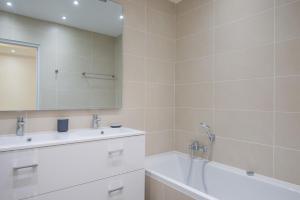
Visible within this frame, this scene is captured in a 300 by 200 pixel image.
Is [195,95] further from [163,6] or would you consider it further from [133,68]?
[163,6]

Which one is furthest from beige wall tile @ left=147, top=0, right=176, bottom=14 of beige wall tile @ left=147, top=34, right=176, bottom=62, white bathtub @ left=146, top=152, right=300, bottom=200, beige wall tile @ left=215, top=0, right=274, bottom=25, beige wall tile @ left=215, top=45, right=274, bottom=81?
white bathtub @ left=146, top=152, right=300, bottom=200

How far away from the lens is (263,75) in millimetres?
1645

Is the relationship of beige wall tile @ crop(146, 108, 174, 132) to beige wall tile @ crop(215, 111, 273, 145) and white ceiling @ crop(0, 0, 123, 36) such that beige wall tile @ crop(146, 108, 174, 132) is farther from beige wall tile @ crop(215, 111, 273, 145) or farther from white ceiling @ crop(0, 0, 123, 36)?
white ceiling @ crop(0, 0, 123, 36)

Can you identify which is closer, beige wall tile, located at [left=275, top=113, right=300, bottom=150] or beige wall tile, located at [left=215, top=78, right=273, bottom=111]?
beige wall tile, located at [left=275, top=113, right=300, bottom=150]

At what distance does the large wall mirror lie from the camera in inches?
58.2

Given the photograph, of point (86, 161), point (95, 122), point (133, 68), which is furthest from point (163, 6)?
point (86, 161)

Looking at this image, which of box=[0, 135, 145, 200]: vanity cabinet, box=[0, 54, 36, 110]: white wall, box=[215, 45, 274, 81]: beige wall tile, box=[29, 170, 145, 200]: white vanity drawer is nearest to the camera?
box=[0, 135, 145, 200]: vanity cabinet

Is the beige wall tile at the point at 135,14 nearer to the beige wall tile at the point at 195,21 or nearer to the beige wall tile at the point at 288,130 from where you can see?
the beige wall tile at the point at 195,21

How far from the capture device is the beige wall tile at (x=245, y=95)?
5.33 ft

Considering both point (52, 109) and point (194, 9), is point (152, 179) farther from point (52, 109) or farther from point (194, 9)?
point (194, 9)

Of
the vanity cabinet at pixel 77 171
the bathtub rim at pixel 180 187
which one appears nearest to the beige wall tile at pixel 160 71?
the vanity cabinet at pixel 77 171

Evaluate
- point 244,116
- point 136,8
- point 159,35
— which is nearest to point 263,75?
point 244,116

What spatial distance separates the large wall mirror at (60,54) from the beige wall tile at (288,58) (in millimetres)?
1414

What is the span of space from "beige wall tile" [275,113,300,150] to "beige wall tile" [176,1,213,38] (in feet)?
3.75
